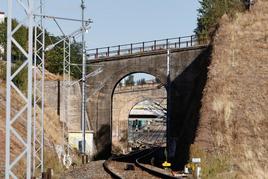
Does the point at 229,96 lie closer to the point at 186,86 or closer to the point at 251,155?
the point at 251,155

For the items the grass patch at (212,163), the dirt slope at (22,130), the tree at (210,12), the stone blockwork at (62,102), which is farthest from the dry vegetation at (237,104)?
the stone blockwork at (62,102)

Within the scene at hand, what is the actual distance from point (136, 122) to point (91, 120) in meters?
64.8

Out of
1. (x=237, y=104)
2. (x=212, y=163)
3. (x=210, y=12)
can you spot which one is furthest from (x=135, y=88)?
(x=212, y=163)

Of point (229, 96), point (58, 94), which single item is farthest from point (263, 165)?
point (58, 94)

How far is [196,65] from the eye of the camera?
4834 centimetres

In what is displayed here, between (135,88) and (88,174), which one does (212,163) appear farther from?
(135,88)

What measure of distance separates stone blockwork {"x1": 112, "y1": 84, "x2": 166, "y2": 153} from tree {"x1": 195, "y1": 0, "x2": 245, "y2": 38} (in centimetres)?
982

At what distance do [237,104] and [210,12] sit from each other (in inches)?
1342

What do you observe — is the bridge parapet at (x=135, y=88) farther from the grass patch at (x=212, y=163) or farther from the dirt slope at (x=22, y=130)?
the grass patch at (x=212, y=163)

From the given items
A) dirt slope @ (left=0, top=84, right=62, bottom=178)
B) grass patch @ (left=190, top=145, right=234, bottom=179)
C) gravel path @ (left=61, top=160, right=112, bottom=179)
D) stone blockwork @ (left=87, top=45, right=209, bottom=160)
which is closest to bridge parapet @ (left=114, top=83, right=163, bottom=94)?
stone blockwork @ (left=87, top=45, right=209, bottom=160)

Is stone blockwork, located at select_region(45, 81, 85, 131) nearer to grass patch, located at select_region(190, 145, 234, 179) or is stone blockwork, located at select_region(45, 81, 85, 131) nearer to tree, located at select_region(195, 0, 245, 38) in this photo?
tree, located at select_region(195, 0, 245, 38)

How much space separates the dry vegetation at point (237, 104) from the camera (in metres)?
24.9

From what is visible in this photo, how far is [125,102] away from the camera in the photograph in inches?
2741

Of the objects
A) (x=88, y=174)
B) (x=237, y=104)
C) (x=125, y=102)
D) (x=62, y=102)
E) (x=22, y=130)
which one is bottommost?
(x=88, y=174)
